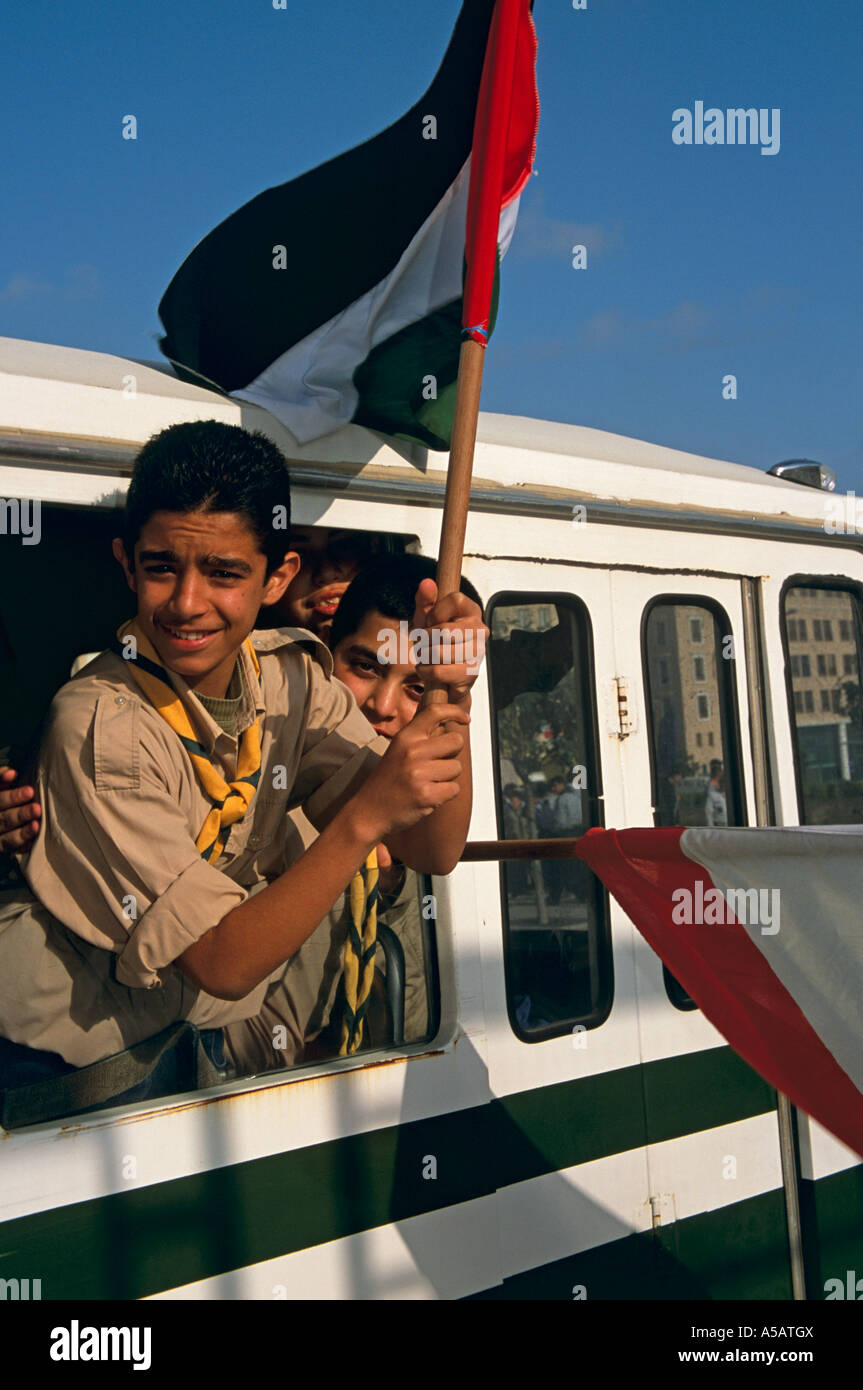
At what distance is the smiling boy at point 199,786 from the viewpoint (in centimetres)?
219

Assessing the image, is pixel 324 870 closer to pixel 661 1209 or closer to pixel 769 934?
pixel 769 934

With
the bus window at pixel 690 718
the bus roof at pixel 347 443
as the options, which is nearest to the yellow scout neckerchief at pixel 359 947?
the bus roof at pixel 347 443

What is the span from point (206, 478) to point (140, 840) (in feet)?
2.61

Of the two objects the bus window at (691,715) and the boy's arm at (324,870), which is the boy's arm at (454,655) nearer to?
the boy's arm at (324,870)

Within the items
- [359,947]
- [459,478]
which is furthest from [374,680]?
[459,478]

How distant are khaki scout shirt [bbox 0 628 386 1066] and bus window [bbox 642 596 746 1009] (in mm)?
1247

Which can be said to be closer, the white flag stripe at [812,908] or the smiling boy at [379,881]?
the white flag stripe at [812,908]

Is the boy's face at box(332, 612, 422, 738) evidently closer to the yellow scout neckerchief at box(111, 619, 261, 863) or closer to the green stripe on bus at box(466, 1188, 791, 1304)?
the yellow scout neckerchief at box(111, 619, 261, 863)

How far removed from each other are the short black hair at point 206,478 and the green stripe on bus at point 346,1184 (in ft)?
4.67

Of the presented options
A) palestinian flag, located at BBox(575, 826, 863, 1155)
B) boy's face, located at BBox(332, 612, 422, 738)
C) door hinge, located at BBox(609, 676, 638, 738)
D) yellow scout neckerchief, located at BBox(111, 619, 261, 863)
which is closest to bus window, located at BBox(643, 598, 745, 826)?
door hinge, located at BBox(609, 676, 638, 738)

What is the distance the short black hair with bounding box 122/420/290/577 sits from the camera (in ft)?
8.27

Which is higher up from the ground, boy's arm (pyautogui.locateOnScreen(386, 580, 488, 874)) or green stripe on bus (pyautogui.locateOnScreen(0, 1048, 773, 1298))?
boy's arm (pyautogui.locateOnScreen(386, 580, 488, 874))
